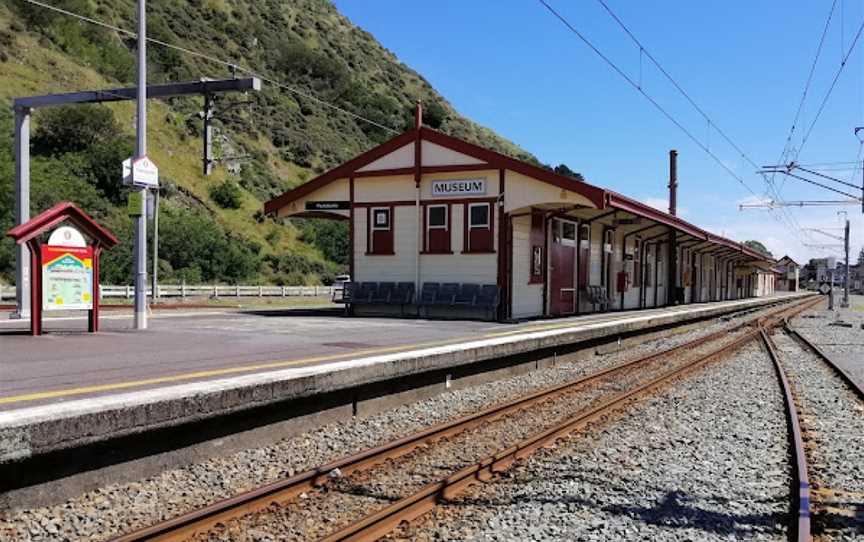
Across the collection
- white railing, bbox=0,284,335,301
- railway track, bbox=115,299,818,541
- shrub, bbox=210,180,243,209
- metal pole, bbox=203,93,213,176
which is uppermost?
shrub, bbox=210,180,243,209

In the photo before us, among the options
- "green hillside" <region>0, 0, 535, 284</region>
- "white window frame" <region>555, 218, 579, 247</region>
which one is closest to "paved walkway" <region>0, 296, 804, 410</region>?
"white window frame" <region>555, 218, 579, 247</region>

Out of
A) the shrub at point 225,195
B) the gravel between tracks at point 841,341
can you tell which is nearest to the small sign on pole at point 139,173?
the gravel between tracks at point 841,341

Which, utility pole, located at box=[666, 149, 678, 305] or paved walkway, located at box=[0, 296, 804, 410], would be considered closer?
paved walkway, located at box=[0, 296, 804, 410]

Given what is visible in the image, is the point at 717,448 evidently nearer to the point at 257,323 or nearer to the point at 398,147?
the point at 257,323

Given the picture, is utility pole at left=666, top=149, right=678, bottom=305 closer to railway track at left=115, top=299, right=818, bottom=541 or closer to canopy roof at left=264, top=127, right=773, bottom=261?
canopy roof at left=264, top=127, right=773, bottom=261

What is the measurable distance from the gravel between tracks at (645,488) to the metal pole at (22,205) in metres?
13.9

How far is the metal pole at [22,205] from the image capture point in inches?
653

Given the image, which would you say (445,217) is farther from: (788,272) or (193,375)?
(788,272)

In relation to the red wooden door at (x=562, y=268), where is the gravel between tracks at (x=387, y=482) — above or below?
below

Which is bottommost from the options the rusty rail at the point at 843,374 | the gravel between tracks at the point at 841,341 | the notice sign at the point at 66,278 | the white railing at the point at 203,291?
the gravel between tracks at the point at 841,341

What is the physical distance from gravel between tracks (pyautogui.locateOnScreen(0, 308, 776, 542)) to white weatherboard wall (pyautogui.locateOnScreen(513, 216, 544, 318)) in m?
9.97

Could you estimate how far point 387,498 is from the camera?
5742 millimetres

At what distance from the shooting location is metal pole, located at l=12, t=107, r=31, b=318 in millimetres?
16594

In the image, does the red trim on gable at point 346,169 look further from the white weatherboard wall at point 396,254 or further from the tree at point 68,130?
the tree at point 68,130
